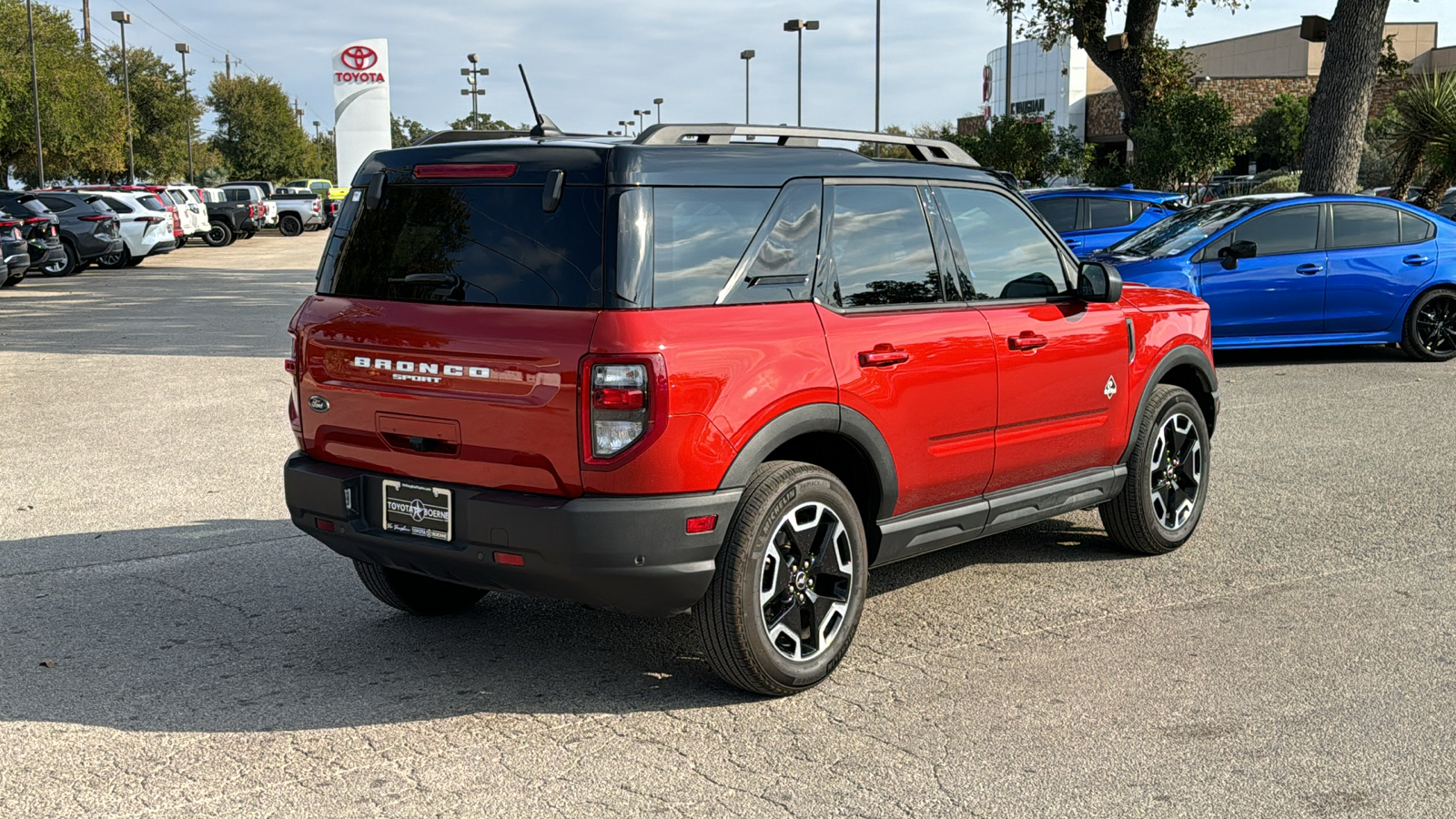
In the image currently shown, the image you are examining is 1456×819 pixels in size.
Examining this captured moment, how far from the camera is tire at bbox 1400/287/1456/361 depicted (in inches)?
543

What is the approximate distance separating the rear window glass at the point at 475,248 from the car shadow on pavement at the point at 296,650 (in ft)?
4.43

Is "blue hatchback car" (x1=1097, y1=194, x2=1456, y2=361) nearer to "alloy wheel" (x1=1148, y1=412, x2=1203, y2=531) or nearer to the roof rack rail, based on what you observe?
"alloy wheel" (x1=1148, y1=412, x2=1203, y2=531)

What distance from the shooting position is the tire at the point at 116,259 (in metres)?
30.3

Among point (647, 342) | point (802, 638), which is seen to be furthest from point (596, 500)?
point (802, 638)

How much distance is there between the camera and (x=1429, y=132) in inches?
778

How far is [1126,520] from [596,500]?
3.14 metres

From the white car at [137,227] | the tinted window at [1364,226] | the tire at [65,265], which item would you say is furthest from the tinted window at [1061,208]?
the white car at [137,227]

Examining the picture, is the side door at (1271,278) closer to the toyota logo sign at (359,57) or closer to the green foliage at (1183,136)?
the green foliage at (1183,136)

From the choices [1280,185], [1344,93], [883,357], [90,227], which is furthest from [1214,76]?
[883,357]

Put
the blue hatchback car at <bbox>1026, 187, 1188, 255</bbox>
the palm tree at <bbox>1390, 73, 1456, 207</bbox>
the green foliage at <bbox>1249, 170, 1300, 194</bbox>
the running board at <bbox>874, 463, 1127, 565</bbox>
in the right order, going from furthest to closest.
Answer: the green foliage at <bbox>1249, 170, 1300, 194</bbox> < the palm tree at <bbox>1390, 73, 1456, 207</bbox> < the blue hatchback car at <bbox>1026, 187, 1188, 255</bbox> < the running board at <bbox>874, 463, 1127, 565</bbox>

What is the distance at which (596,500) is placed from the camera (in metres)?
4.23

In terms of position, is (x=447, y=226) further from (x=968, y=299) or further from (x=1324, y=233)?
(x=1324, y=233)

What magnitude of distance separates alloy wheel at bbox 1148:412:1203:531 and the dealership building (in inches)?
1969

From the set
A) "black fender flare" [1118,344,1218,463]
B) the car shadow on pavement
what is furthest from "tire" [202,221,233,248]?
"black fender flare" [1118,344,1218,463]
